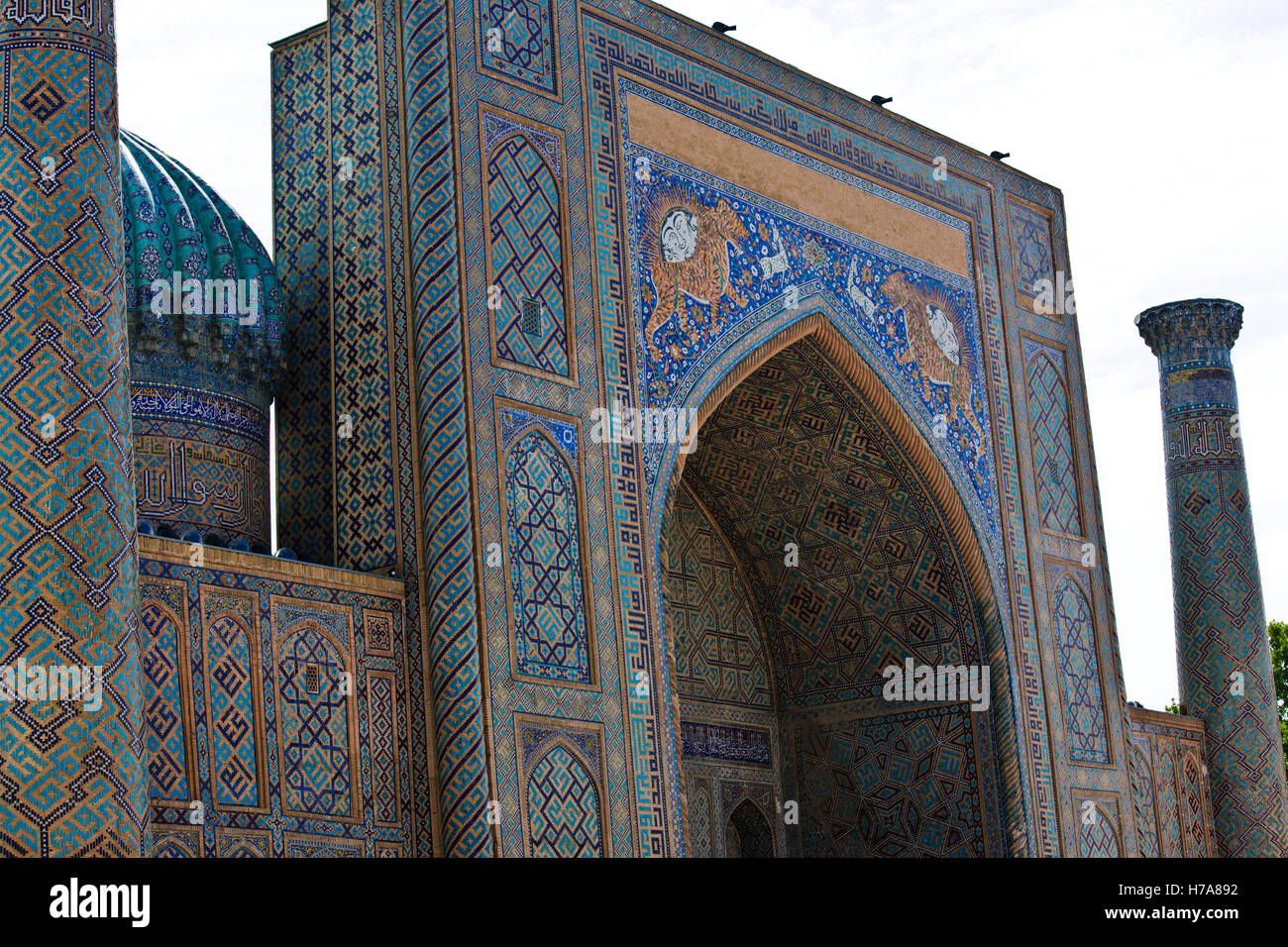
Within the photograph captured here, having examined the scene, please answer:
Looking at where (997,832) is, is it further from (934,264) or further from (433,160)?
(433,160)

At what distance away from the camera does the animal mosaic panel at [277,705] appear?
6.77 metres

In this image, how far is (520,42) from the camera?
8.59m

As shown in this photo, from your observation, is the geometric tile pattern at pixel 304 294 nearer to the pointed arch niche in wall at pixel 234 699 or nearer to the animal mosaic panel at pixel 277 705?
the animal mosaic panel at pixel 277 705

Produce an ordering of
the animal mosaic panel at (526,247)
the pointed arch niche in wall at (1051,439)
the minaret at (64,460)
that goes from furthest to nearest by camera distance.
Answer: the pointed arch niche in wall at (1051,439)
the animal mosaic panel at (526,247)
the minaret at (64,460)

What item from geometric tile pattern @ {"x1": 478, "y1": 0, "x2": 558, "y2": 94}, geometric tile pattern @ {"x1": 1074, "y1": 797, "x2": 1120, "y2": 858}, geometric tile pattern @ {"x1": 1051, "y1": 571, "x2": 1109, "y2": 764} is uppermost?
geometric tile pattern @ {"x1": 478, "y1": 0, "x2": 558, "y2": 94}

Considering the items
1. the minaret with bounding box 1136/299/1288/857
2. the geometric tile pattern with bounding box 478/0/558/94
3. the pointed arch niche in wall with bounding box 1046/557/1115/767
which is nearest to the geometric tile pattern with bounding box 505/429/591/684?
the geometric tile pattern with bounding box 478/0/558/94

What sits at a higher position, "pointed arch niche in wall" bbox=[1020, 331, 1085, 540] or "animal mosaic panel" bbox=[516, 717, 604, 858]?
"pointed arch niche in wall" bbox=[1020, 331, 1085, 540]

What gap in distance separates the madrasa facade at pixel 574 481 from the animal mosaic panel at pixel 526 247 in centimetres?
2

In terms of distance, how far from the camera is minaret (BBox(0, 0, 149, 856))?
5.23m

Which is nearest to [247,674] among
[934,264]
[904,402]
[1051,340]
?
Result: [904,402]

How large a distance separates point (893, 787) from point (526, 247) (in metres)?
3.98

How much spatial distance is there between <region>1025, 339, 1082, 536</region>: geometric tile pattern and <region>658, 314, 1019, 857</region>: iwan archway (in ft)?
3.04

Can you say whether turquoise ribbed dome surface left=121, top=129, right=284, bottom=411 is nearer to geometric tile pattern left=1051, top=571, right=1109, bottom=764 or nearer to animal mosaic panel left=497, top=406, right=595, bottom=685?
animal mosaic panel left=497, top=406, right=595, bottom=685

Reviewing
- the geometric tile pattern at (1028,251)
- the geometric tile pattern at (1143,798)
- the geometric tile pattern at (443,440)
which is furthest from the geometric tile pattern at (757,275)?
the geometric tile pattern at (1143,798)
